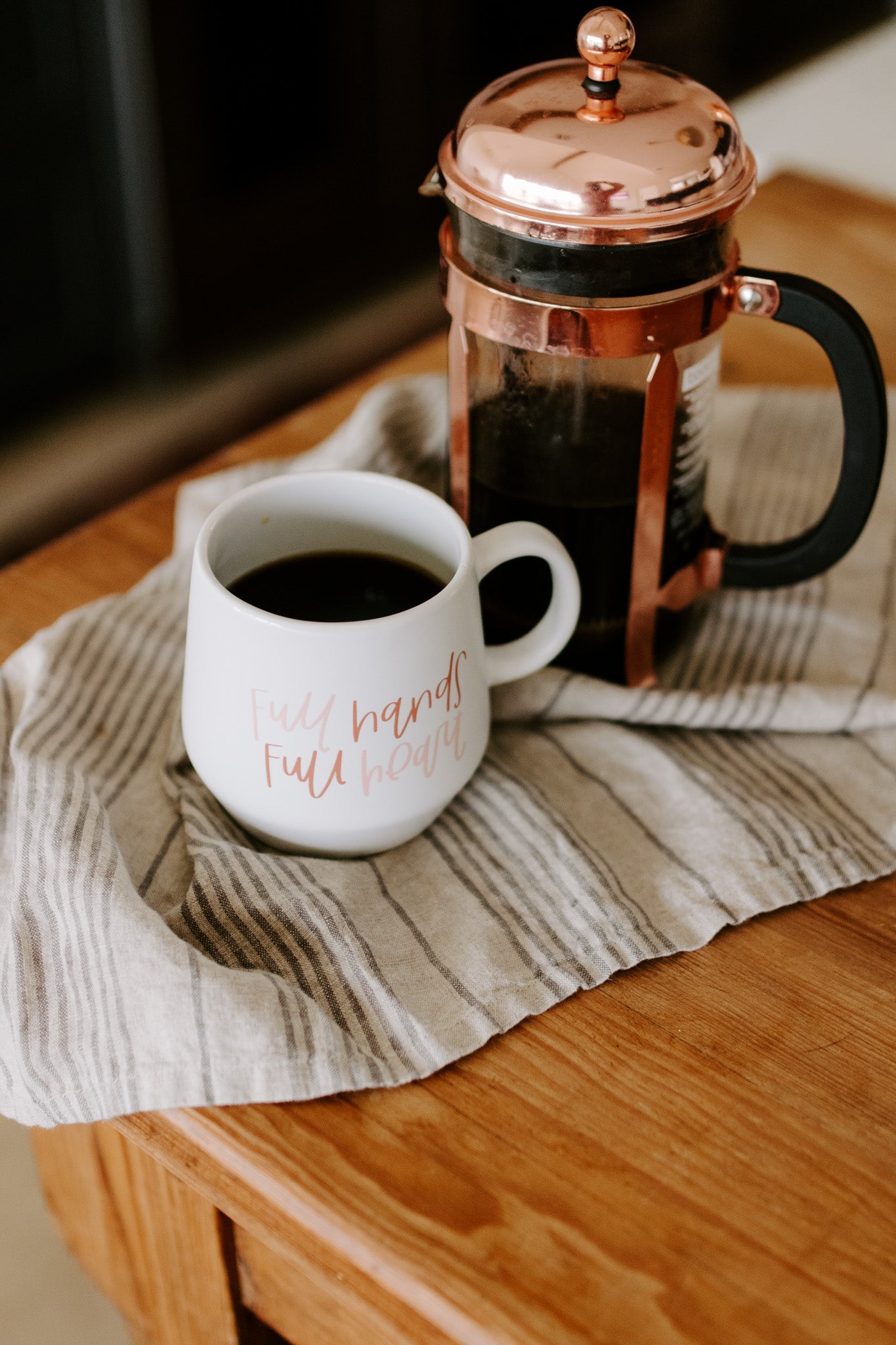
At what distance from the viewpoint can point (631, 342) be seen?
40 centimetres

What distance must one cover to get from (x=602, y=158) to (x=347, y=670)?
6.7 inches

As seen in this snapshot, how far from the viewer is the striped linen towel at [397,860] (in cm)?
35

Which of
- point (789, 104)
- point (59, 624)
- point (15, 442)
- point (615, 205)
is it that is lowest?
point (15, 442)

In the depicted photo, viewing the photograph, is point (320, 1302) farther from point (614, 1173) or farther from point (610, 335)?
point (610, 335)

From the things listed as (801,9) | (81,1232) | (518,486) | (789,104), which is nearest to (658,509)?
(518,486)

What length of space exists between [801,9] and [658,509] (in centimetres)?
225

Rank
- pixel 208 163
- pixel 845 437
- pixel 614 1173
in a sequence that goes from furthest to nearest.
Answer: pixel 208 163 → pixel 845 437 → pixel 614 1173

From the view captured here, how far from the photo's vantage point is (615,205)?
36 cm

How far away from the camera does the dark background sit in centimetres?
130

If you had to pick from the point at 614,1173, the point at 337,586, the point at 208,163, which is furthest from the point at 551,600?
the point at 208,163

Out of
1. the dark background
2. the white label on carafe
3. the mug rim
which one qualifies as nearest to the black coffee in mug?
the mug rim

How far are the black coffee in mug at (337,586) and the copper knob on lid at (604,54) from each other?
0.51 feet

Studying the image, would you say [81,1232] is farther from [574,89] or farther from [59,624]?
[574,89]

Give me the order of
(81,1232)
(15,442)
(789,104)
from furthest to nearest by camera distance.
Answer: (789,104)
(15,442)
(81,1232)
